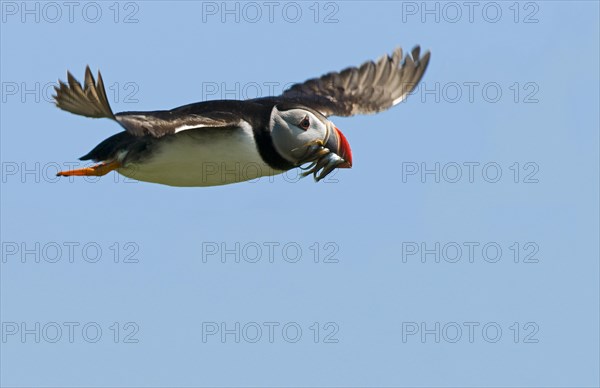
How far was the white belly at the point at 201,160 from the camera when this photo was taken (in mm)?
13328

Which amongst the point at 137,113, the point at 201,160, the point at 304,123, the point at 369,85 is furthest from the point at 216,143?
the point at 369,85

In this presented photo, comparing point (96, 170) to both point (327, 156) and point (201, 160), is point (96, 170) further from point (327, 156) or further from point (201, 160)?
point (327, 156)

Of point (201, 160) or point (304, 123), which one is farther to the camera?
point (304, 123)

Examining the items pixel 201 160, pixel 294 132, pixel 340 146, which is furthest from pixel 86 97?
pixel 340 146

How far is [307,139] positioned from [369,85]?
3242mm

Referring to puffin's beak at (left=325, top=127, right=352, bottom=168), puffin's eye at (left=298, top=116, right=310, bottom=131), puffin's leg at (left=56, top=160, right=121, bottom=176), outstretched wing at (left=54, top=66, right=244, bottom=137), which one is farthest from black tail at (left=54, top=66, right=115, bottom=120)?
puffin's beak at (left=325, top=127, right=352, bottom=168)

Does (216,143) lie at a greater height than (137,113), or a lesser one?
lesser

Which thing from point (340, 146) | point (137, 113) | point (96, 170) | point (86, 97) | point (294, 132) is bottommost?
point (96, 170)

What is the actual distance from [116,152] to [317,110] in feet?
10.4

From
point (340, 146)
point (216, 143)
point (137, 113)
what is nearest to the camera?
point (137, 113)

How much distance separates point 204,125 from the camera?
13.1 metres

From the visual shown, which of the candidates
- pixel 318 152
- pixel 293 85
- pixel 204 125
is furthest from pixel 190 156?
pixel 293 85

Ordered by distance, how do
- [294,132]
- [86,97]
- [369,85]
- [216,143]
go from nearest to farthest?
[86,97]
[216,143]
[294,132]
[369,85]

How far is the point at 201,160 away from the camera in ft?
44.2
